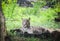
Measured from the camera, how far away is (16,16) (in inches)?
153

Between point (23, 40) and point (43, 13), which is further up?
point (43, 13)

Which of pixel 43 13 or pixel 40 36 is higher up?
pixel 43 13

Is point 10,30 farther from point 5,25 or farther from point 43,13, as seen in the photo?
point 43,13

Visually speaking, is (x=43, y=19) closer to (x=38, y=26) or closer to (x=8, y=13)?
(x=38, y=26)

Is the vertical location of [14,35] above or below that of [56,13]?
below

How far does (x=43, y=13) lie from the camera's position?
12.8ft

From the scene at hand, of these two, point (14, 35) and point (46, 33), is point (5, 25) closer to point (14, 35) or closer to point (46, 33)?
point (14, 35)

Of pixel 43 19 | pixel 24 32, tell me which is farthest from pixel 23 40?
pixel 43 19

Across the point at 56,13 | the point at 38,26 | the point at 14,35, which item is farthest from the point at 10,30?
the point at 56,13

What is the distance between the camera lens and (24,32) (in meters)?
3.90

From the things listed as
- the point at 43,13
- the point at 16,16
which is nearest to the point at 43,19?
the point at 43,13

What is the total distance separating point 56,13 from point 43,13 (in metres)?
0.16

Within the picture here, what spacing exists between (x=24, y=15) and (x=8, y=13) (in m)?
0.19

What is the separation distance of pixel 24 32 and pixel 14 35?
0.41 ft
